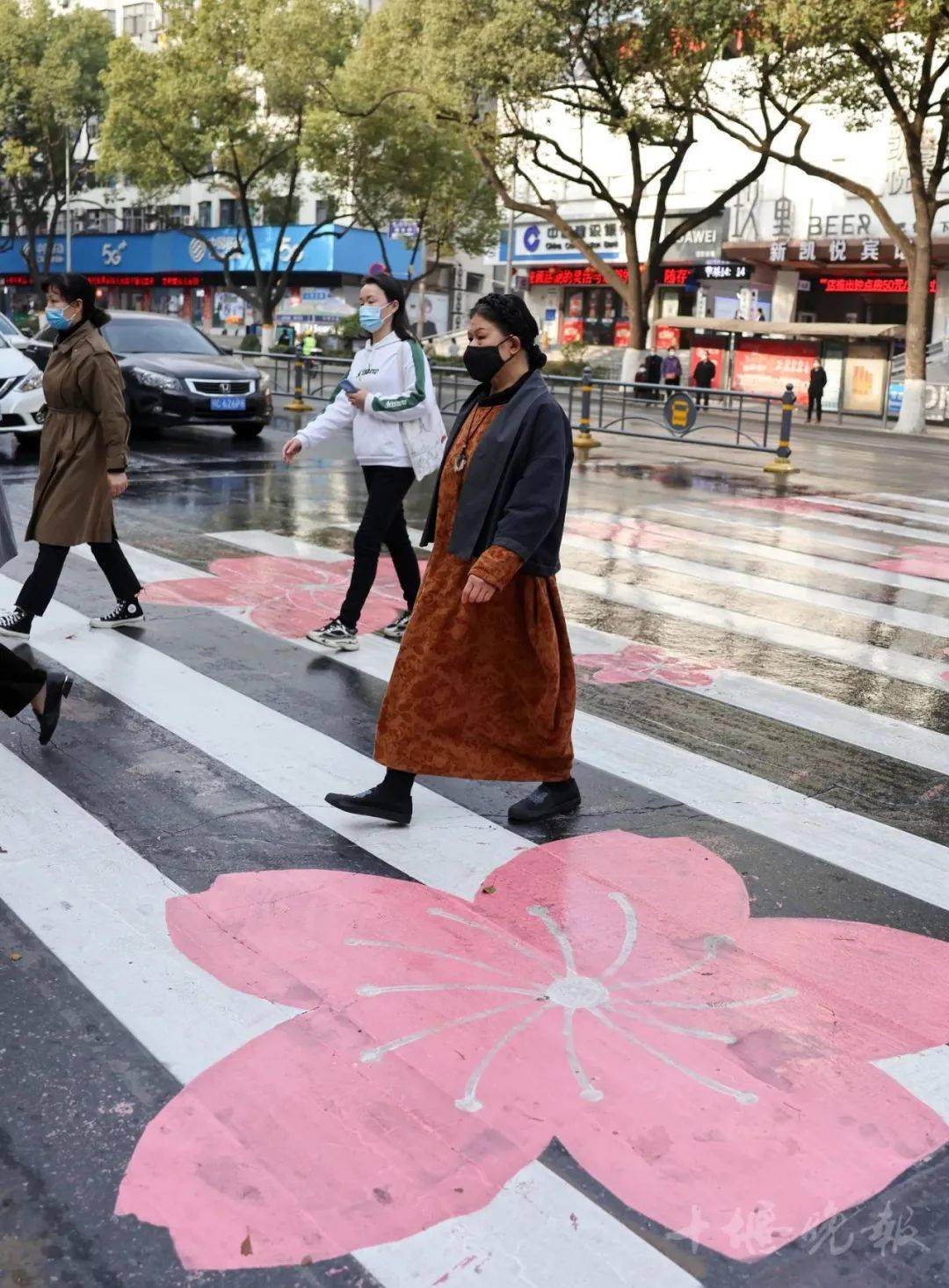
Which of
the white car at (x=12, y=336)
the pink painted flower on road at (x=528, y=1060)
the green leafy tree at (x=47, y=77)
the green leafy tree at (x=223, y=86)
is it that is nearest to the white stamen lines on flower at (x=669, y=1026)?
the pink painted flower on road at (x=528, y=1060)

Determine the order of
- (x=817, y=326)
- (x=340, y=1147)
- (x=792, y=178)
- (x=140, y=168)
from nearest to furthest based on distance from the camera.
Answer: (x=340, y=1147)
(x=817, y=326)
(x=792, y=178)
(x=140, y=168)

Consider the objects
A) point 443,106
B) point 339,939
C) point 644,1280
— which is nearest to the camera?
point 644,1280

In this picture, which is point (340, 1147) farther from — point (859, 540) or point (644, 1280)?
point (859, 540)

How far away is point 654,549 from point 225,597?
397 cm

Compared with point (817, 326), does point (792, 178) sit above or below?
above

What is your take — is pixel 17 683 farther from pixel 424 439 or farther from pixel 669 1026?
pixel 669 1026

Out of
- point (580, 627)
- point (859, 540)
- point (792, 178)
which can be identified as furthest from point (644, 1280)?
point (792, 178)

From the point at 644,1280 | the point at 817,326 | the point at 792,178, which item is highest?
the point at 792,178

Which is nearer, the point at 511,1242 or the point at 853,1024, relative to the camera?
the point at 511,1242

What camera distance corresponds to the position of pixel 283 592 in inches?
331

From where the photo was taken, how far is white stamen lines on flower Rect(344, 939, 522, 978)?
11.9 ft

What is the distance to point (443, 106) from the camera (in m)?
31.9

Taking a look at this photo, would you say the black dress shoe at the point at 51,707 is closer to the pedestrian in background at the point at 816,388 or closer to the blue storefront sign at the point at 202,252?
the pedestrian in background at the point at 816,388

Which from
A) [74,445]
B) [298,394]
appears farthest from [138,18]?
[74,445]
